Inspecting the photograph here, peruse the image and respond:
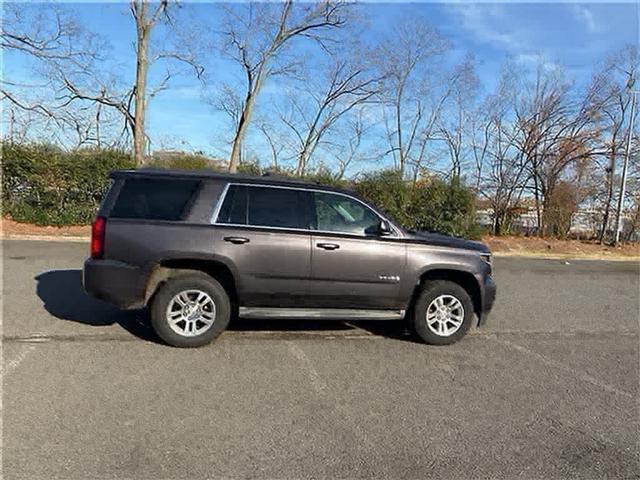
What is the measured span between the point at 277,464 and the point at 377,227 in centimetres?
299

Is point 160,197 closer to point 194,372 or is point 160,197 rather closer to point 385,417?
point 194,372

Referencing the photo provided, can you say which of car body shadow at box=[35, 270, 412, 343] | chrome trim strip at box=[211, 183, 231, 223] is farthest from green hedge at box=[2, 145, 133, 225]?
chrome trim strip at box=[211, 183, 231, 223]

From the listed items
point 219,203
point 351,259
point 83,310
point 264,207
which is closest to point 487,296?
point 351,259

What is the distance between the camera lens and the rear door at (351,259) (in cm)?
502

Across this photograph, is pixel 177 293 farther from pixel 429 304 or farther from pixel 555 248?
pixel 555 248

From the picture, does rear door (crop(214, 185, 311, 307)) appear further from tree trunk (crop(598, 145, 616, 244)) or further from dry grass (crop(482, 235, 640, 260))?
tree trunk (crop(598, 145, 616, 244))

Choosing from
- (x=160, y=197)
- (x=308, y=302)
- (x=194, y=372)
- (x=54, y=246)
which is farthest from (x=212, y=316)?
(x=54, y=246)

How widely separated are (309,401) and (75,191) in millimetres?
13960

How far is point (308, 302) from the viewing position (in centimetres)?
507

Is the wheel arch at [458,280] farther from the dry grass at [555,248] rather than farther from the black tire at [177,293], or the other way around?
the dry grass at [555,248]

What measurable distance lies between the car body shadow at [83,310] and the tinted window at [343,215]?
7.64ft

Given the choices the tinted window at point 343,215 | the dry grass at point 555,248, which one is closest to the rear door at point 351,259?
the tinted window at point 343,215

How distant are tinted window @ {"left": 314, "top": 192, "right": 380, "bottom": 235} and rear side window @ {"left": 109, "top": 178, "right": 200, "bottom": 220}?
4.77ft

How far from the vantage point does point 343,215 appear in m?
5.21
